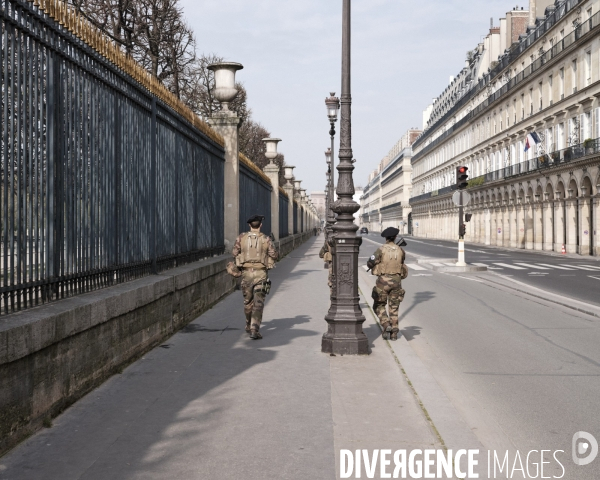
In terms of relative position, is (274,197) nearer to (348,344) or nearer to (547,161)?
(348,344)

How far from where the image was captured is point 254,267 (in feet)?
30.9

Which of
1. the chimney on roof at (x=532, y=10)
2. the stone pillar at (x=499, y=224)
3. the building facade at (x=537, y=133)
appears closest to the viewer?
the building facade at (x=537, y=133)

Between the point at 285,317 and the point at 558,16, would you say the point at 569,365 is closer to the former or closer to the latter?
the point at 285,317

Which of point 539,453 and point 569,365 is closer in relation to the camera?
point 539,453

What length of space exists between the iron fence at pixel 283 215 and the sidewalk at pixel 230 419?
24.7m

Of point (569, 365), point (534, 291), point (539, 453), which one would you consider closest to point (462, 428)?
point (539, 453)

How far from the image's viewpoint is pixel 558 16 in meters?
45.4

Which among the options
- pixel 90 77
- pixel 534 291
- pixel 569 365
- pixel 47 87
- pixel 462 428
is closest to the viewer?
pixel 462 428

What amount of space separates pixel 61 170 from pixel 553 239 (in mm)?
43791

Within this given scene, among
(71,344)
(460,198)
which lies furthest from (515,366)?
(460,198)

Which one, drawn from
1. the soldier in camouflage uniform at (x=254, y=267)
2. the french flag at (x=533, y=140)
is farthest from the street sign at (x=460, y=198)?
the french flag at (x=533, y=140)

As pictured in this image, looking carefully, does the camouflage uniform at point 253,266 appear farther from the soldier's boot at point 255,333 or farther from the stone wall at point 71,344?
the stone wall at point 71,344

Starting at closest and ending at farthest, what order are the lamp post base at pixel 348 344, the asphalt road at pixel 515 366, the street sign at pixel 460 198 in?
1. the asphalt road at pixel 515 366
2. the lamp post base at pixel 348 344
3. the street sign at pixel 460 198

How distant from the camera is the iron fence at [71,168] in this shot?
5172 millimetres
